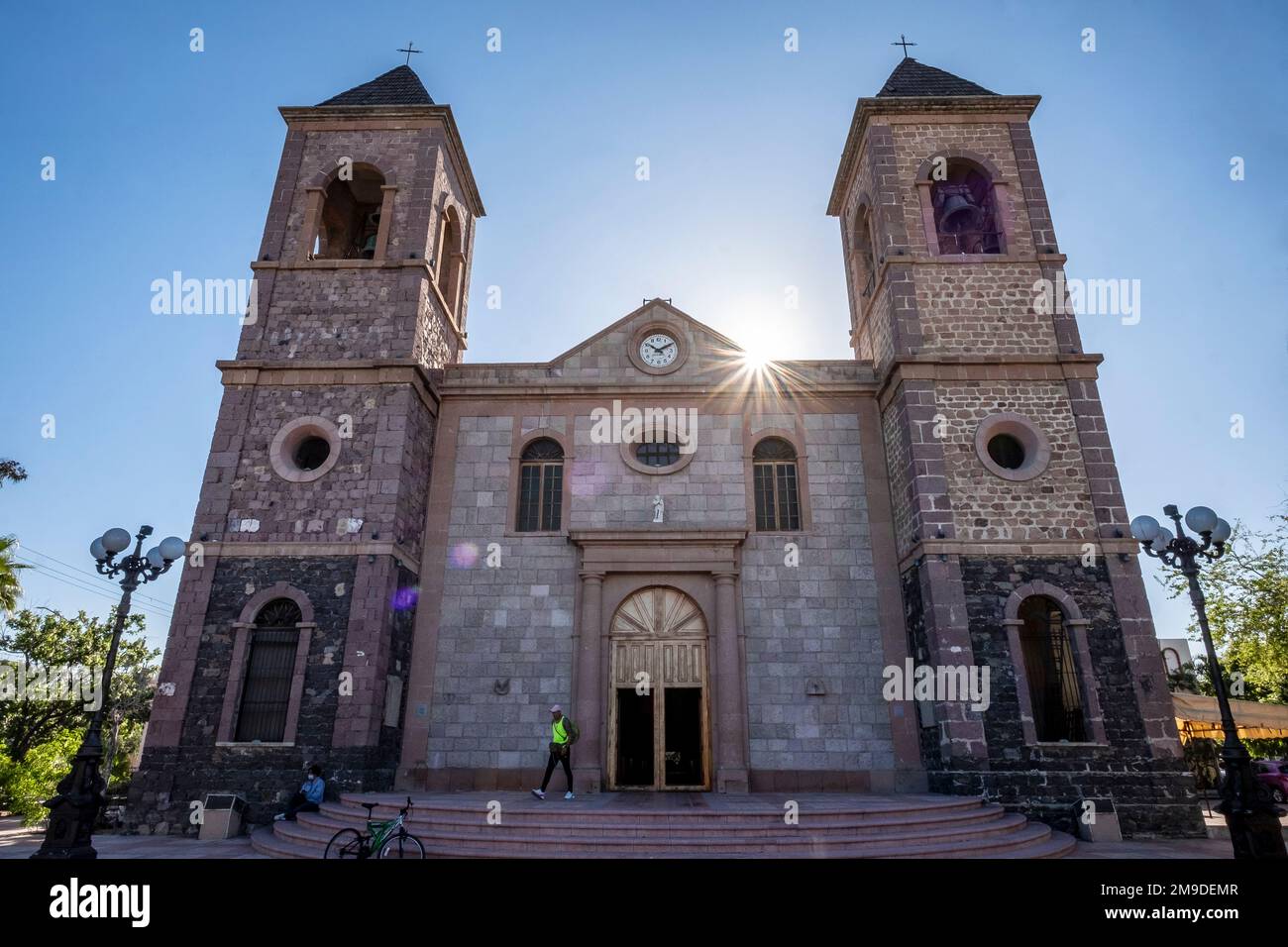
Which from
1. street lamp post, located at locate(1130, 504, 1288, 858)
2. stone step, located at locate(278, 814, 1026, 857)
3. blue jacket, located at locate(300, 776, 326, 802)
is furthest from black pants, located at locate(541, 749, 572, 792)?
street lamp post, located at locate(1130, 504, 1288, 858)

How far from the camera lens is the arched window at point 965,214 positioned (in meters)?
17.1

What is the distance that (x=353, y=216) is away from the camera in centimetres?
1933

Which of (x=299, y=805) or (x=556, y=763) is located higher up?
(x=556, y=763)

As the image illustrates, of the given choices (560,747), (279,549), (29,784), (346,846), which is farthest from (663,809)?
(29,784)

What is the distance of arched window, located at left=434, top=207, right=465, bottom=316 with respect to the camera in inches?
764

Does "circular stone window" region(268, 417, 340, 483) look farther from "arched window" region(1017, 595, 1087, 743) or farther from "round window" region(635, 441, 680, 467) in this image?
"arched window" region(1017, 595, 1087, 743)

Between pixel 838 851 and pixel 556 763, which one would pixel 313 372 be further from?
pixel 838 851

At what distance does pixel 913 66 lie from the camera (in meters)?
19.5

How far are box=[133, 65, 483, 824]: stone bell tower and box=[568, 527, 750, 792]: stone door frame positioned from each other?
12.2ft

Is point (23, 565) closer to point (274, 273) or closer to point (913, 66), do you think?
point (274, 273)

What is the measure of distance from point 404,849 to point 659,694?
256 inches

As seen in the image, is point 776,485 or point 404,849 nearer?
point 404,849
